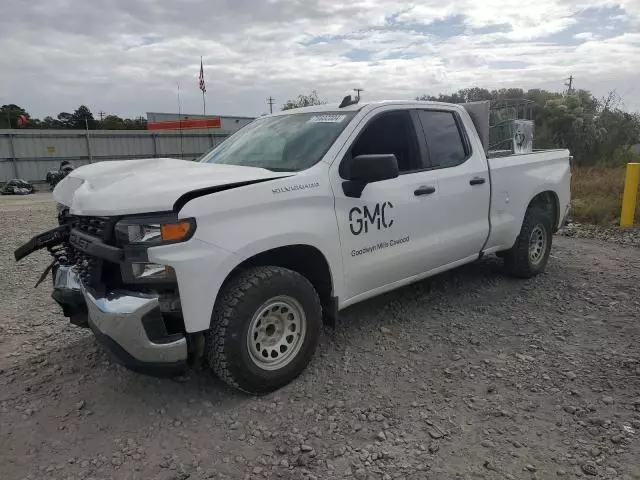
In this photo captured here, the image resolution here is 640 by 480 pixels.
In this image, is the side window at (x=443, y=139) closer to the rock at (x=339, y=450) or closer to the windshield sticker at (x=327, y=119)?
the windshield sticker at (x=327, y=119)

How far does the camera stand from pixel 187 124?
3666cm

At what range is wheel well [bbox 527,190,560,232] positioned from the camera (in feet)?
19.3

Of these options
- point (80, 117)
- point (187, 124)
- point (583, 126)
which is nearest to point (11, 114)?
point (80, 117)

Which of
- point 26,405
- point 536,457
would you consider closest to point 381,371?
point 536,457

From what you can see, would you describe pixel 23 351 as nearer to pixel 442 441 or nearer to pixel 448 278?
pixel 442 441

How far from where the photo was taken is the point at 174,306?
2.95m

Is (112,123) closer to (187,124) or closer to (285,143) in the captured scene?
(187,124)

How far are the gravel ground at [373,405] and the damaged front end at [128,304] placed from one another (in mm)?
484

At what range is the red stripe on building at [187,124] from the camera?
35656mm

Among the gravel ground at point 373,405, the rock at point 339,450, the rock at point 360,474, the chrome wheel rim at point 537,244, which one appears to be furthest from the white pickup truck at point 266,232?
the chrome wheel rim at point 537,244

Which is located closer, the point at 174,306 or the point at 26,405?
the point at 174,306

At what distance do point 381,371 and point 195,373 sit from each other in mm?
1329

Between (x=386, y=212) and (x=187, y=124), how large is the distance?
115 feet

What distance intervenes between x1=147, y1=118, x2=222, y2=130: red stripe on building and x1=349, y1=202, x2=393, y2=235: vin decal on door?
32449mm
